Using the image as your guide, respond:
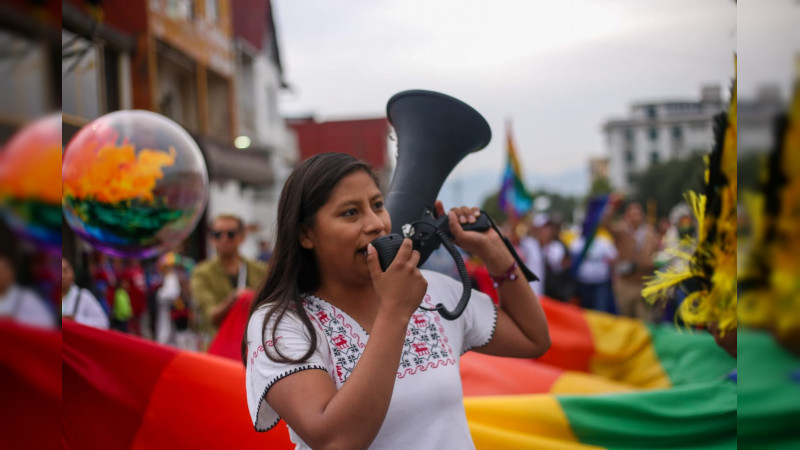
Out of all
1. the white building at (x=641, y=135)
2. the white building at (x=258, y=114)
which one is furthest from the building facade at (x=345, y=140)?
the white building at (x=641, y=135)

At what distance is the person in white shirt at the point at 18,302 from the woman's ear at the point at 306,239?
3.55 ft

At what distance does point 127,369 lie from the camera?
2.56 meters

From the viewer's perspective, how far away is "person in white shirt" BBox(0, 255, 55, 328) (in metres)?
0.51

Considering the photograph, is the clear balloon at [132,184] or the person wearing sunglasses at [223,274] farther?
the person wearing sunglasses at [223,274]

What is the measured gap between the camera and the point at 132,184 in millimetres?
3465

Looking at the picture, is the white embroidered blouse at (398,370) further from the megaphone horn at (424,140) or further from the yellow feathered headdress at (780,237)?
the yellow feathered headdress at (780,237)

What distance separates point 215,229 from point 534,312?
348 centimetres

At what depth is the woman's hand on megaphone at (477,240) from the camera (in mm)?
1794

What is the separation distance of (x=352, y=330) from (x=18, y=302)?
107 cm

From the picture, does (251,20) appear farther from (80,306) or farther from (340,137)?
(340,137)

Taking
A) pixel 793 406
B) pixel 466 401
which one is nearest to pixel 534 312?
pixel 466 401

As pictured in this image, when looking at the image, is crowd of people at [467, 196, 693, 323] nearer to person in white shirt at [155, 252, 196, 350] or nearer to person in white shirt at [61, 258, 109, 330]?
person in white shirt at [155, 252, 196, 350]

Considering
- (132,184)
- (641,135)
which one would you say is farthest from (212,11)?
(641,135)

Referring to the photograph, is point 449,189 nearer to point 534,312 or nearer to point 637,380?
point 534,312
